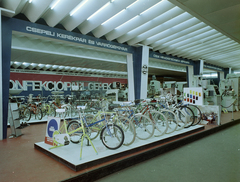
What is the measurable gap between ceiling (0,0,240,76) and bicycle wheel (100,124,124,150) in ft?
9.09

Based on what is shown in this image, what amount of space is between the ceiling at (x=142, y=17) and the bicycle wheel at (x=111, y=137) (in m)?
2.77

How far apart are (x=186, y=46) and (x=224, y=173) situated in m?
7.58

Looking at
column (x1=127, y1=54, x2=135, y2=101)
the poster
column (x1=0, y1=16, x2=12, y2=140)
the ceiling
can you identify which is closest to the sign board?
column (x1=0, y1=16, x2=12, y2=140)

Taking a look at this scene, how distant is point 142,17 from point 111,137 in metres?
4.10

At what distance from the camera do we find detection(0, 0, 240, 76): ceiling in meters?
4.01

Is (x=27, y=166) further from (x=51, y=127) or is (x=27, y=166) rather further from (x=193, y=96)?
(x=193, y=96)

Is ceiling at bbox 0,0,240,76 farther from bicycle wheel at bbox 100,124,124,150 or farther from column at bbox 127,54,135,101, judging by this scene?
bicycle wheel at bbox 100,124,124,150

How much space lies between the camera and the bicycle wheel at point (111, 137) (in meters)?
3.42

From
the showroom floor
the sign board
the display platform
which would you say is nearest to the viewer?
the showroom floor

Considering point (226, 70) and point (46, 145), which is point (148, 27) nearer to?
point (46, 145)

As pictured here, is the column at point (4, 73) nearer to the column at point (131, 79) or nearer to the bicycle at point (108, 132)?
the bicycle at point (108, 132)

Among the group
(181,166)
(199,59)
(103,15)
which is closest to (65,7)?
(103,15)

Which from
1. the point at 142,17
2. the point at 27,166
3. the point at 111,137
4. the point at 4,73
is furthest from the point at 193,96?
the point at 4,73

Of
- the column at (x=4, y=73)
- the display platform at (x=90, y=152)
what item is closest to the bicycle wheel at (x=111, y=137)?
the display platform at (x=90, y=152)
